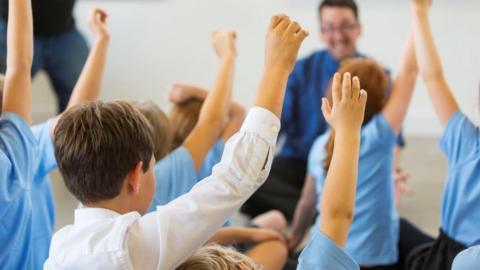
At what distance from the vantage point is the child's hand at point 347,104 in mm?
1045

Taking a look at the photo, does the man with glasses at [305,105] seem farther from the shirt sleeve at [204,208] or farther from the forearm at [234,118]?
the shirt sleeve at [204,208]

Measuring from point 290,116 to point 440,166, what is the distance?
0.89m

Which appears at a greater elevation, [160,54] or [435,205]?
[160,54]

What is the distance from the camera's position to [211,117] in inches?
60.9

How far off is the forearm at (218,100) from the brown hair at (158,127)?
93 millimetres

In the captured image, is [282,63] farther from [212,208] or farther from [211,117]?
[211,117]

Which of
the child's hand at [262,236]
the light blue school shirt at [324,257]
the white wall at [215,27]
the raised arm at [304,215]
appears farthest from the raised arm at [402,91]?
the white wall at [215,27]

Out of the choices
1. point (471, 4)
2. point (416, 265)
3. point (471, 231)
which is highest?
point (471, 4)

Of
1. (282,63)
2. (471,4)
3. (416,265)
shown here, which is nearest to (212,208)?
(282,63)

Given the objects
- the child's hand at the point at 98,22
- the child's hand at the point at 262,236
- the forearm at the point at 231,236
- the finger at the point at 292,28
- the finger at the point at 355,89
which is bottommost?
the child's hand at the point at 262,236

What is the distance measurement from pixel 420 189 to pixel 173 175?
1769mm

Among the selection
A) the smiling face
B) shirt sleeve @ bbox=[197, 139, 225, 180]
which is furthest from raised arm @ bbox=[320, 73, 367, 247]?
the smiling face

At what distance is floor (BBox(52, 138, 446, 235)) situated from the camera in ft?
8.82

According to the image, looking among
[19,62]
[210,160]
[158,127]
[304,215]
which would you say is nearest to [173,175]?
[158,127]
